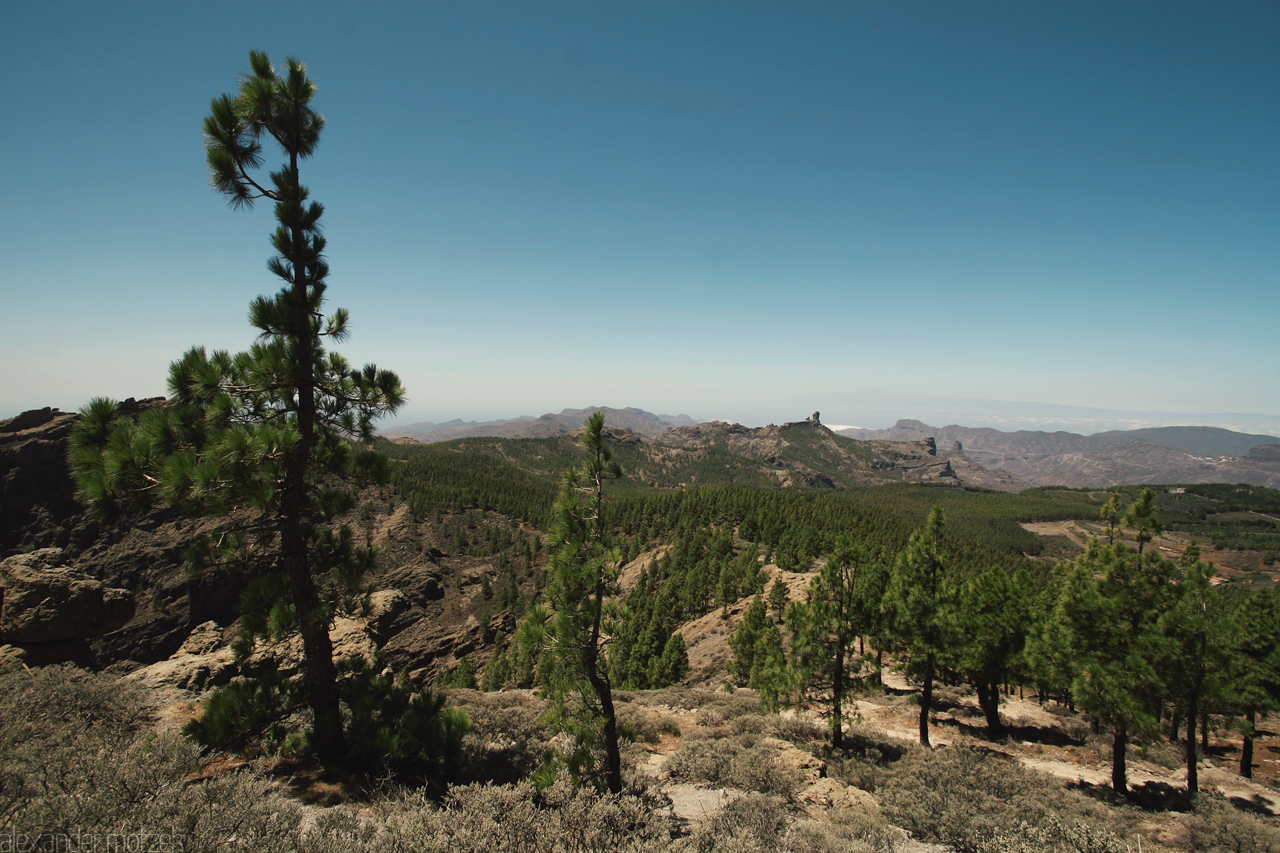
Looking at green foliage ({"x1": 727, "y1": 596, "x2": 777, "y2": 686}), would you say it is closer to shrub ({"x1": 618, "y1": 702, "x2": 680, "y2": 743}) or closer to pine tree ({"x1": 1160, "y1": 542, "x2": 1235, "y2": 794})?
shrub ({"x1": 618, "y1": 702, "x2": 680, "y2": 743})

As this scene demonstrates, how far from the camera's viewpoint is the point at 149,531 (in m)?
91.8

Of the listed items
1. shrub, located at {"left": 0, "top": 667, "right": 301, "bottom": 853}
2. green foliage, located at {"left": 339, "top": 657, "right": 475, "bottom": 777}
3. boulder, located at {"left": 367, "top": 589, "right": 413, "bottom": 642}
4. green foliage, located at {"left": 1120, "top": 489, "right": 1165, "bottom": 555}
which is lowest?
boulder, located at {"left": 367, "top": 589, "right": 413, "bottom": 642}

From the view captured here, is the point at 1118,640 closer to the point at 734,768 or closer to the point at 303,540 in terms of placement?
the point at 734,768

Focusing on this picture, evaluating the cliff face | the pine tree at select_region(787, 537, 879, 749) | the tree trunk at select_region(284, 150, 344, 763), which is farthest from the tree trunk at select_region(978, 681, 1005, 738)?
the cliff face

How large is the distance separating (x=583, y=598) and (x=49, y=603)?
Answer: 1361 centimetres

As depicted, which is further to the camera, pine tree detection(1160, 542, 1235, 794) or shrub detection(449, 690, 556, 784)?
pine tree detection(1160, 542, 1235, 794)

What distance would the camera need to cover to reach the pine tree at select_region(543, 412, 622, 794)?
408 inches

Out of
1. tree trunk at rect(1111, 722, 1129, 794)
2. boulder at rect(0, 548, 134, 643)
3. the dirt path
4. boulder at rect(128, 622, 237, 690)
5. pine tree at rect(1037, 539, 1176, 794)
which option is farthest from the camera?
the dirt path

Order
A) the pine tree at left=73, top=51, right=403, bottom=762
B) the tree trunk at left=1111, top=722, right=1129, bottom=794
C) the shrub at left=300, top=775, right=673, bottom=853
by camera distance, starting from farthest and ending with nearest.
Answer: the tree trunk at left=1111, top=722, right=1129, bottom=794 → the pine tree at left=73, top=51, right=403, bottom=762 → the shrub at left=300, top=775, right=673, bottom=853

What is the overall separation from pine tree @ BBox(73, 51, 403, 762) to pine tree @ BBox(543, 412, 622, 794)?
385cm

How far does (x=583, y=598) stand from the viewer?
10.7 m

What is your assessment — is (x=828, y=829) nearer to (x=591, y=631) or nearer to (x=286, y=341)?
(x=591, y=631)

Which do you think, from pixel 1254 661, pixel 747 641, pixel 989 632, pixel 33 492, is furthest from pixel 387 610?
pixel 33 492

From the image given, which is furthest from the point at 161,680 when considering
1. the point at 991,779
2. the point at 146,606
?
the point at 146,606
